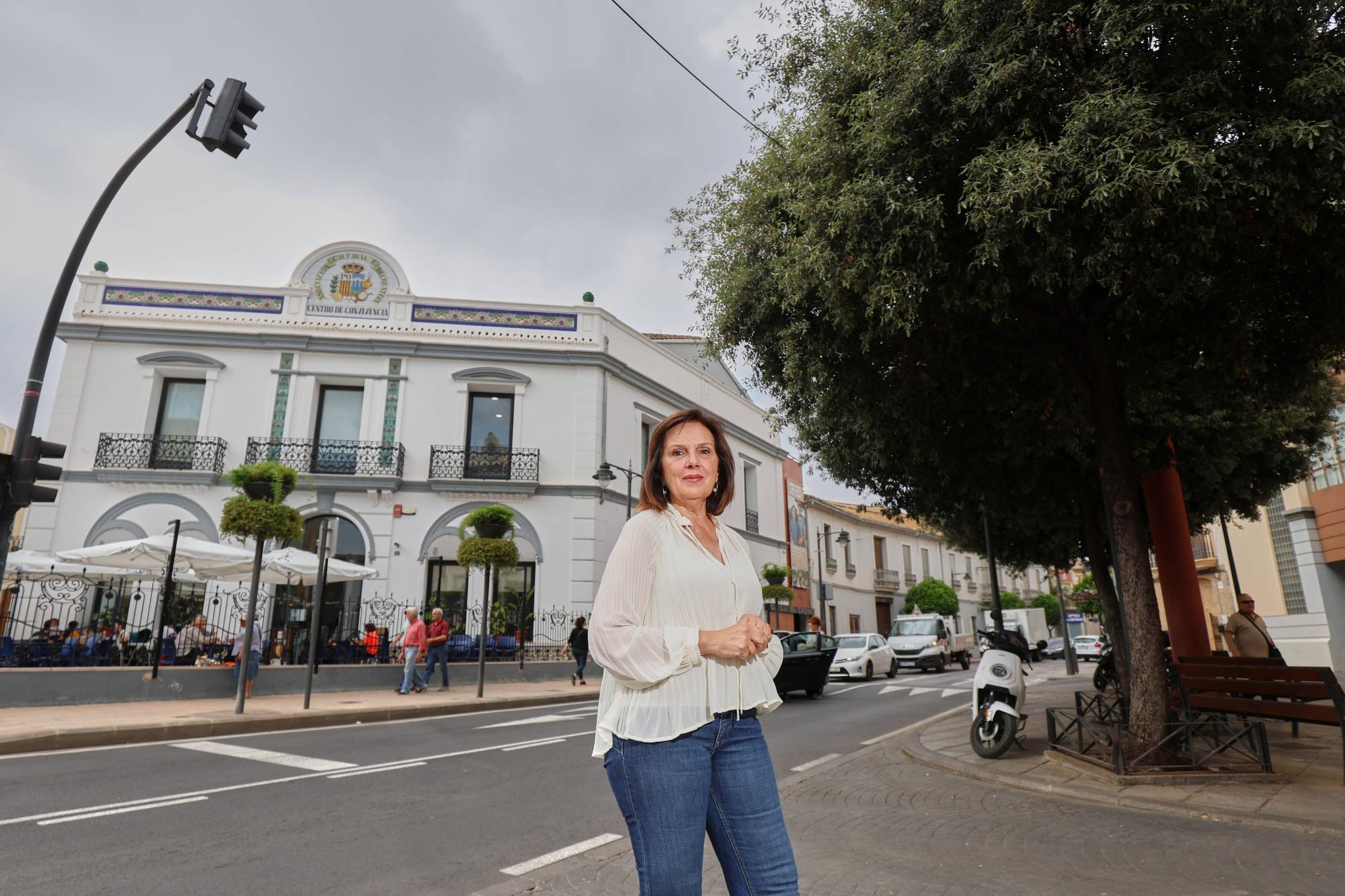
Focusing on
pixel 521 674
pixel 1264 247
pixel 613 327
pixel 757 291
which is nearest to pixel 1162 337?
pixel 1264 247

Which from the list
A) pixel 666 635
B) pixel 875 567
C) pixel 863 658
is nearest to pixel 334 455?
pixel 863 658

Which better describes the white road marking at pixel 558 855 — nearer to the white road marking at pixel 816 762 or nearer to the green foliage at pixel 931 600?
the white road marking at pixel 816 762

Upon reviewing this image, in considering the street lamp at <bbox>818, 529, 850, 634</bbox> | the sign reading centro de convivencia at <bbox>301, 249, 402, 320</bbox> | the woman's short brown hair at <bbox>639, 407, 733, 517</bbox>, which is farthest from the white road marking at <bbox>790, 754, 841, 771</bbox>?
the street lamp at <bbox>818, 529, 850, 634</bbox>

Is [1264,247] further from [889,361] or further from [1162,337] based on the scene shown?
[889,361]

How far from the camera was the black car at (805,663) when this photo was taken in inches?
610

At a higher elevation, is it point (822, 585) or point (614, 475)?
Result: point (614, 475)

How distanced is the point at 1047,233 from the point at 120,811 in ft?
25.8

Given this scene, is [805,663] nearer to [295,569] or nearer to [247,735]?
[247,735]

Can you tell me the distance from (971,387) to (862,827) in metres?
5.40

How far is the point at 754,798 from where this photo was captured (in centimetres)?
212

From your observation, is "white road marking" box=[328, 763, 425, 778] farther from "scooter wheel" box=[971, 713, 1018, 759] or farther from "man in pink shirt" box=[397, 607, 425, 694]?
"man in pink shirt" box=[397, 607, 425, 694]

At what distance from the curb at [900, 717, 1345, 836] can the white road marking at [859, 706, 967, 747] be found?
1803 millimetres

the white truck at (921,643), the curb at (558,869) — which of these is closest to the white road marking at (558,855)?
the curb at (558,869)

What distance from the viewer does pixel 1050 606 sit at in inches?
2167
